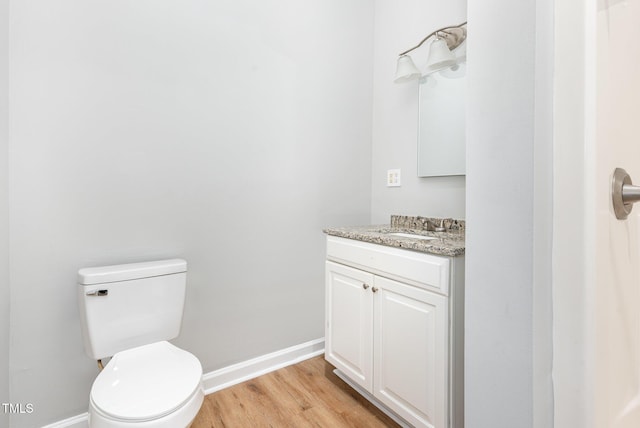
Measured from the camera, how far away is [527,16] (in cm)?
61

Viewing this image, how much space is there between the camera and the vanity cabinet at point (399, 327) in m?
1.21

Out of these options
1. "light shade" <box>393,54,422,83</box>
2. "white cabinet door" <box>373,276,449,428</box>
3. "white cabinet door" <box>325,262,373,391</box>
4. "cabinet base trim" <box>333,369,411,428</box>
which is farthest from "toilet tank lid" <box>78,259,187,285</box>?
"light shade" <box>393,54,422,83</box>

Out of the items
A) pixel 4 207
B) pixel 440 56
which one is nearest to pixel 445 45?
pixel 440 56

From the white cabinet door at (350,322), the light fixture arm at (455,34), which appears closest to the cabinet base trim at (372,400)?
the white cabinet door at (350,322)

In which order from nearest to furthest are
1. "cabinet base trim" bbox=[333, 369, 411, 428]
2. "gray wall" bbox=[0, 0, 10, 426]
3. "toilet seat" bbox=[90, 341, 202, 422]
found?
"toilet seat" bbox=[90, 341, 202, 422]
"gray wall" bbox=[0, 0, 10, 426]
"cabinet base trim" bbox=[333, 369, 411, 428]

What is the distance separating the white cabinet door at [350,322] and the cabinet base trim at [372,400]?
0.37 feet

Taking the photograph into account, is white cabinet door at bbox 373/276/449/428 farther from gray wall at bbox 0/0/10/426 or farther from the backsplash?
gray wall at bbox 0/0/10/426

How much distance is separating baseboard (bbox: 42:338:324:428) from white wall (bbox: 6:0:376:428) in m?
0.05

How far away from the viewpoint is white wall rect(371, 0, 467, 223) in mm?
1841

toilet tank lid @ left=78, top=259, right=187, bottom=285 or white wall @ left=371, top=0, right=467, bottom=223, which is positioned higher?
white wall @ left=371, top=0, right=467, bottom=223

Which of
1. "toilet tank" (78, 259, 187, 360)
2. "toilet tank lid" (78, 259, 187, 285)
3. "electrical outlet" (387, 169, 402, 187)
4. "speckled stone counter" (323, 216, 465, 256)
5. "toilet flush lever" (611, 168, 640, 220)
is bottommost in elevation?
"toilet tank" (78, 259, 187, 360)

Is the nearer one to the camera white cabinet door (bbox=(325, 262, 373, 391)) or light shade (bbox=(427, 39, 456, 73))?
white cabinet door (bbox=(325, 262, 373, 391))

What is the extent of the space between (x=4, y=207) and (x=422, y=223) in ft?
6.49

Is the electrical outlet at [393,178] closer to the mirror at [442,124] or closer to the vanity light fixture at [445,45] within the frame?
the mirror at [442,124]
